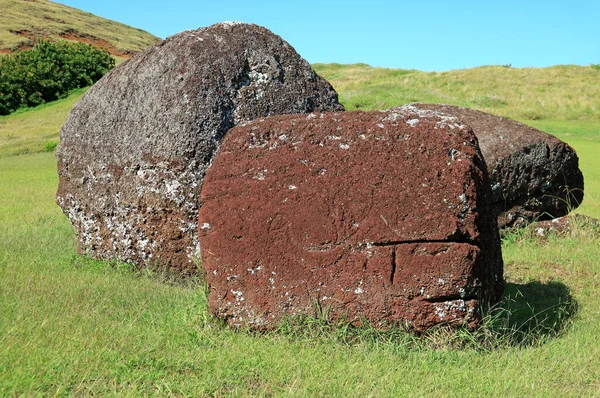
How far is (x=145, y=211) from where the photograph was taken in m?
8.04

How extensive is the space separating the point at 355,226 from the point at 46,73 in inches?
1644

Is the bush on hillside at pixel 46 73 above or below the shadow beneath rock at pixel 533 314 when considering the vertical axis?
above

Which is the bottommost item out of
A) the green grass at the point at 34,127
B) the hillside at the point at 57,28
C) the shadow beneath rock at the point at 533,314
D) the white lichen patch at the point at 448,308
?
the green grass at the point at 34,127

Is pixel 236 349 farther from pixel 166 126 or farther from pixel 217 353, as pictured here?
pixel 166 126

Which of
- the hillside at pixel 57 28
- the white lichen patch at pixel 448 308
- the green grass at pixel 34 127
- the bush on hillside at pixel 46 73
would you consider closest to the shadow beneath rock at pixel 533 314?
the white lichen patch at pixel 448 308

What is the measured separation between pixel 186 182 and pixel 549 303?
4.00 metres

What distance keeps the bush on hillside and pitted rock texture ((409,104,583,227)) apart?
37018 mm

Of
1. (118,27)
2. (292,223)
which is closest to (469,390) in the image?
(292,223)

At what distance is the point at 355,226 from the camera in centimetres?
559

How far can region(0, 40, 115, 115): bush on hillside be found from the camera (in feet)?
142

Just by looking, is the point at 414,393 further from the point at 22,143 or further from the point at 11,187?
the point at 22,143

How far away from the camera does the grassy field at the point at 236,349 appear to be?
4.66 m

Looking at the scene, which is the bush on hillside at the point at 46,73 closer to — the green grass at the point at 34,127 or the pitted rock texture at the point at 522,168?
the green grass at the point at 34,127

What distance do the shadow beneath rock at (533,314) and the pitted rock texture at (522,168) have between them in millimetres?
2735
